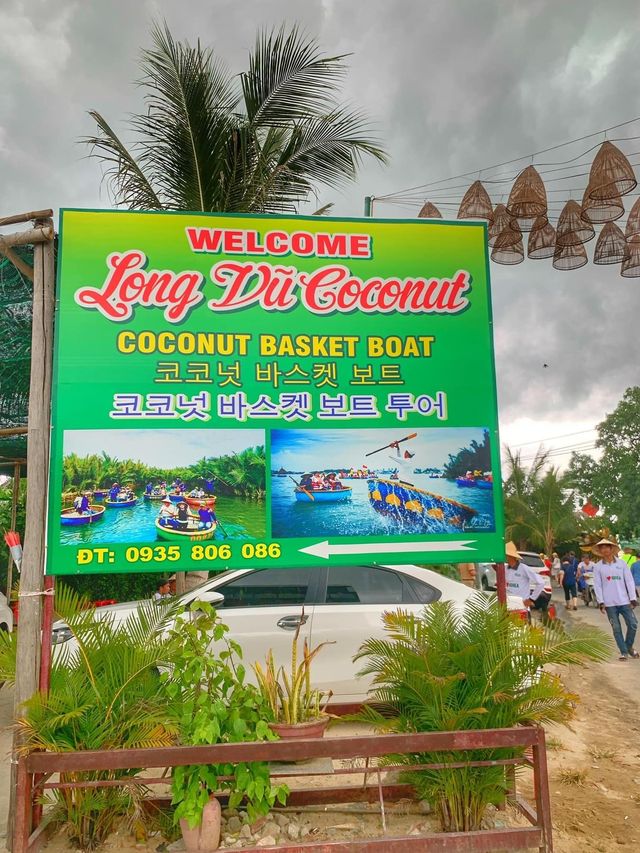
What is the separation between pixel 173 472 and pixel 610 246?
30.9ft

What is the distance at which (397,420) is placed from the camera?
465 centimetres

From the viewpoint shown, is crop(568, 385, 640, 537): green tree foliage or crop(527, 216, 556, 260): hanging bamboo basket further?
crop(568, 385, 640, 537): green tree foliage

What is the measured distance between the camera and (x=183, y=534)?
4.32 metres

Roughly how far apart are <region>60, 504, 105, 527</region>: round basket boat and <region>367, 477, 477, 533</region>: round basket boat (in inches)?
68.2

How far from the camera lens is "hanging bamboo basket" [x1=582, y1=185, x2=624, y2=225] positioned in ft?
31.5

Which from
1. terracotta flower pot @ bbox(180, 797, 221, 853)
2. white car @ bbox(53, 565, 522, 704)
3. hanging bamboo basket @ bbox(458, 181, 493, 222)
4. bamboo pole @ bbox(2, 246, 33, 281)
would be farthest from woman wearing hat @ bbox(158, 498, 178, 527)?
hanging bamboo basket @ bbox(458, 181, 493, 222)

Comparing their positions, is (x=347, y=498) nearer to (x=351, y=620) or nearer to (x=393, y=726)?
(x=393, y=726)

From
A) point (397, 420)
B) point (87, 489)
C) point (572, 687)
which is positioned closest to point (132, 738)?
point (87, 489)

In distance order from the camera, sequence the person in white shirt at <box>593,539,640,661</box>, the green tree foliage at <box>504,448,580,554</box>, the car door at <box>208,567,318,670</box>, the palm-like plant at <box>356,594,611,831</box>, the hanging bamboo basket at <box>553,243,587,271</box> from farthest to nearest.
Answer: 1. the green tree foliage at <box>504,448,580,554</box>
2. the hanging bamboo basket at <box>553,243,587,271</box>
3. the person in white shirt at <box>593,539,640,661</box>
4. the car door at <box>208,567,318,670</box>
5. the palm-like plant at <box>356,594,611,831</box>

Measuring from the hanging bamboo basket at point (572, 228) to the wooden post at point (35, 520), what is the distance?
8912 mm

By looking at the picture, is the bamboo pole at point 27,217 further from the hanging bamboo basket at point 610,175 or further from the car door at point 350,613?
the hanging bamboo basket at point 610,175

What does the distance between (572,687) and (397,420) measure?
592 cm

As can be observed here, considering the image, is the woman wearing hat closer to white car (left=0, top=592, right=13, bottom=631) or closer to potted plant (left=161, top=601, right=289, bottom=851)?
potted plant (left=161, top=601, right=289, bottom=851)

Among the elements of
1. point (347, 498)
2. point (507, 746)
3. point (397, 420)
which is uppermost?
point (397, 420)
